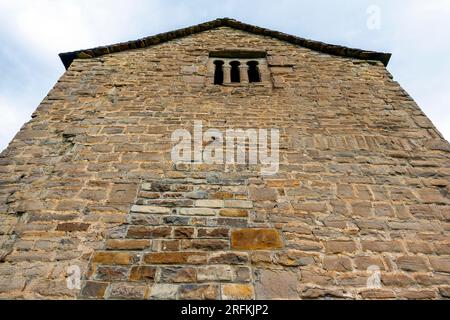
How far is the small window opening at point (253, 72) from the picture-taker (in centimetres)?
574

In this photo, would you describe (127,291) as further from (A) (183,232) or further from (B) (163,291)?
(A) (183,232)

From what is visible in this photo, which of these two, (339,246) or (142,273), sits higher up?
(339,246)

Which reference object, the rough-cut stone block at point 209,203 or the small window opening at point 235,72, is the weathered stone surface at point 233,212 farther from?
the small window opening at point 235,72

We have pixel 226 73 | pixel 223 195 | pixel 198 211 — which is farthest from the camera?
pixel 226 73

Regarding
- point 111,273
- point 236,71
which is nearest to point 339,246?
point 111,273

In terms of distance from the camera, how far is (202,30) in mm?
6902

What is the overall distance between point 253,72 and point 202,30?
5.82ft

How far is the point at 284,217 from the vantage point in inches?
132

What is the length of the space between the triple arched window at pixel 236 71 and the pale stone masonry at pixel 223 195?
0.81 feet

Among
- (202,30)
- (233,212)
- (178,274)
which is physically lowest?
(178,274)

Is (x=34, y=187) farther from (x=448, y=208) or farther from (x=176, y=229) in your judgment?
(x=448, y=208)

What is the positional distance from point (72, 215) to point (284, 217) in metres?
2.11

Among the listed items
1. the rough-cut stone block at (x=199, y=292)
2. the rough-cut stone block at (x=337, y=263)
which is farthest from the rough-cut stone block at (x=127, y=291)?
the rough-cut stone block at (x=337, y=263)
